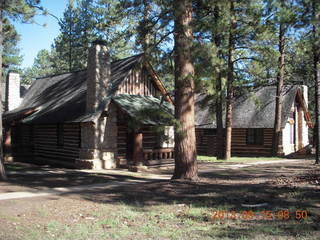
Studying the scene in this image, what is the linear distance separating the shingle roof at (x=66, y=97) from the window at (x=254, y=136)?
42.6 ft

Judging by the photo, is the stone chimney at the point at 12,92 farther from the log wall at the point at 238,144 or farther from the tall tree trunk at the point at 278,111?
the tall tree trunk at the point at 278,111

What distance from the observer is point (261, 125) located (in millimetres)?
28156

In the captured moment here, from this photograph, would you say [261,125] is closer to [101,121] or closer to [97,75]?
[101,121]

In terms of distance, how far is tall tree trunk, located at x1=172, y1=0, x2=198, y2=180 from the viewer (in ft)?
41.3

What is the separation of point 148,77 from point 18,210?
14.2 meters

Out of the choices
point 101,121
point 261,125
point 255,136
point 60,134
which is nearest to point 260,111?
point 261,125

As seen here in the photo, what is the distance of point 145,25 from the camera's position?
14.8m

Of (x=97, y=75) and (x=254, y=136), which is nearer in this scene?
(x=97, y=75)

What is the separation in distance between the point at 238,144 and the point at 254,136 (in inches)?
59.9

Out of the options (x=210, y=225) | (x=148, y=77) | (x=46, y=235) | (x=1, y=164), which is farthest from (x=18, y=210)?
(x=148, y=77)

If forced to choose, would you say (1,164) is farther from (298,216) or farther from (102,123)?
(298,216)

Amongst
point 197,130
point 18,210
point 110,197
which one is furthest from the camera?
point 197,130

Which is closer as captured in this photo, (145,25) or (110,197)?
(110,197)
